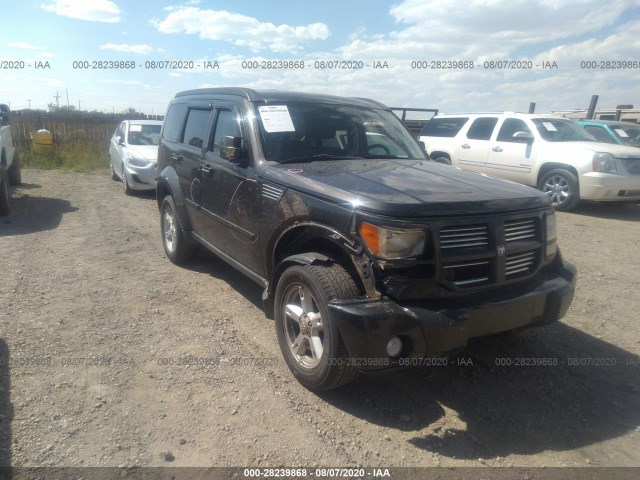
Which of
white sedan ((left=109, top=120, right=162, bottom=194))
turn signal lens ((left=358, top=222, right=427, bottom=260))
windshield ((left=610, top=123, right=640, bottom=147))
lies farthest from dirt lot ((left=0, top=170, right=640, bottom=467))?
windshield ((left=610, top=123, right=640, bottom=147))

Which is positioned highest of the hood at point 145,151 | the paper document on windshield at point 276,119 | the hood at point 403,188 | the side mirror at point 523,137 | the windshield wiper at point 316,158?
the paper document on windshield at point 276,119

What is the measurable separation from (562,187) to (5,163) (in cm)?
1015

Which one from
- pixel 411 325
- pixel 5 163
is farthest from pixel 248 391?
pixel 5 163

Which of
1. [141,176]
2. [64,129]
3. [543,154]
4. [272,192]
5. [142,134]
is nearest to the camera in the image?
[272,192]

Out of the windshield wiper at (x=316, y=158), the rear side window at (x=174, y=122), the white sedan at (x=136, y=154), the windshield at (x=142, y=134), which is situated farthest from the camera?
the windshield at (x=142, y=134)

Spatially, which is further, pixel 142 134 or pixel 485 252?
pixel 142 134

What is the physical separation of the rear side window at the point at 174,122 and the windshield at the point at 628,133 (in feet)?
32.2

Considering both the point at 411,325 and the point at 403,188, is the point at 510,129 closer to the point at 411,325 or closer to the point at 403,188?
the point at 403,188

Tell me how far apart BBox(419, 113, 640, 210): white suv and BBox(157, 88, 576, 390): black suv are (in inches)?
238

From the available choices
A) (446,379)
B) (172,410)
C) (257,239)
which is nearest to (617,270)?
(446,379)

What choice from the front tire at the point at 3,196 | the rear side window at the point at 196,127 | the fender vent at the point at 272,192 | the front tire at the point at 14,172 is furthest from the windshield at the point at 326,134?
the front tire at the point at 14,172

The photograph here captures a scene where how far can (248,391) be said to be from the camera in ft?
10.6

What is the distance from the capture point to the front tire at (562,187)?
909 cm

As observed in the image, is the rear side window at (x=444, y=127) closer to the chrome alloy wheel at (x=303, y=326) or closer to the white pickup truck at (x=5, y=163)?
the white pickup truck at (x=5, y=163)
